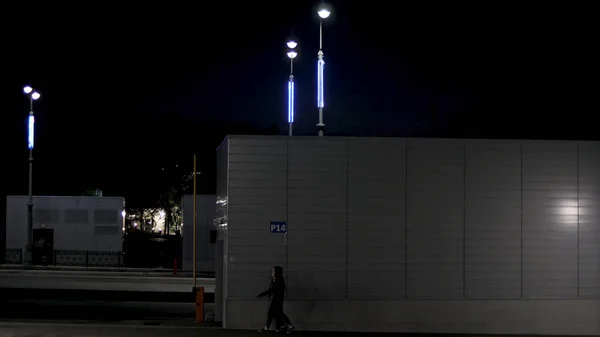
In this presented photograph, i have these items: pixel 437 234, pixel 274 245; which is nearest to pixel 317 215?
pixel 274 245

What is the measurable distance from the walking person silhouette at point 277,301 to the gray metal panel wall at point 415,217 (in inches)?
36.7

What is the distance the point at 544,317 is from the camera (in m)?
18.0

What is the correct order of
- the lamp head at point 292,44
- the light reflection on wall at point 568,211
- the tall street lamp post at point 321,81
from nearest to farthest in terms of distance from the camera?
1. the light reflection on wall at point 568,211
2. the tall street lamp post at point 321,81
3. the lamp head at point 292,44

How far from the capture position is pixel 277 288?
1659 cm

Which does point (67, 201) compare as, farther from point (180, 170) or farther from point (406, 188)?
point (180, 170)

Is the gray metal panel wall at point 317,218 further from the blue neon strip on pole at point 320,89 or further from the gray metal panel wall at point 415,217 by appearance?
the blue neon strip on pole at point 320,89

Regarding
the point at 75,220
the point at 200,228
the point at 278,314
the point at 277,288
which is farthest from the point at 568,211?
the point at 75,220

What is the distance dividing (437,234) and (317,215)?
290 cm

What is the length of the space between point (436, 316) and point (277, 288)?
3980 mm

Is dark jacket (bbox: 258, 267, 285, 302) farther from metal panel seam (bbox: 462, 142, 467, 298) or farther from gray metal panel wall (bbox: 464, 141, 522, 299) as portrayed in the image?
gray metal panel wall (bbox: 464, 141, 522, 299)

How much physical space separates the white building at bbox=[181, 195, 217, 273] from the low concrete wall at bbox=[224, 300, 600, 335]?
14.9 metres

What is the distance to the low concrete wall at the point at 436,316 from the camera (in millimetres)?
17562

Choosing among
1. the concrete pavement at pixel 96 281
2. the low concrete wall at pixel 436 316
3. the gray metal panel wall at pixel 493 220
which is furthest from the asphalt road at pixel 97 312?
the gray metal panel wall at pixel 493 220

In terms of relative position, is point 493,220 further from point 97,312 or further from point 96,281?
point 96,281
